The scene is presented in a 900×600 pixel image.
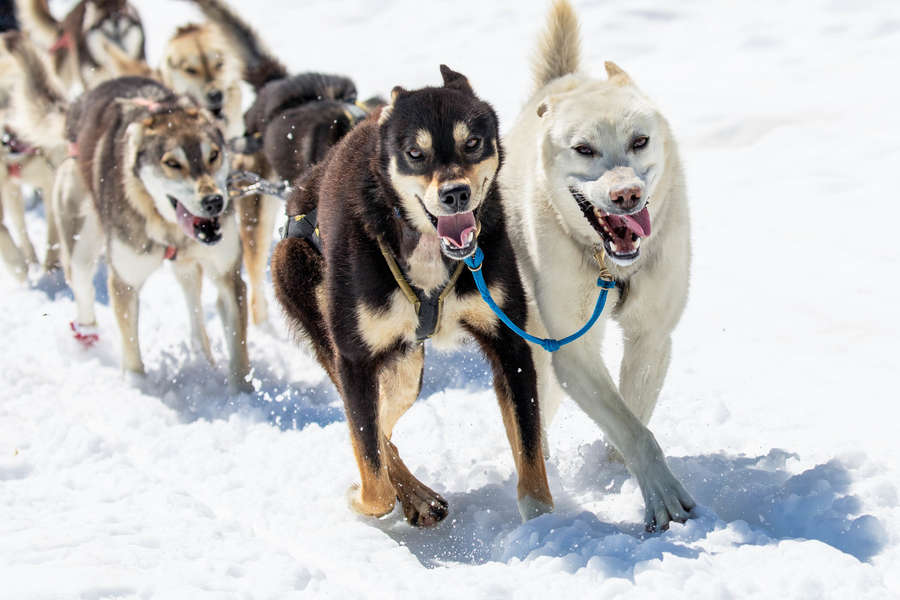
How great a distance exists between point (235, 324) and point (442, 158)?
2452 millimetres

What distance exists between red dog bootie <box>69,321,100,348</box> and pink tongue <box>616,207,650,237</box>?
11.4 feet

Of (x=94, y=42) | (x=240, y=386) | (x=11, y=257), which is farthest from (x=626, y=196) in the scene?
(x=94, y=42)

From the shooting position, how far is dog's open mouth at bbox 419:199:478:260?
260 cm

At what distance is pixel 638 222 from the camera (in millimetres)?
2855

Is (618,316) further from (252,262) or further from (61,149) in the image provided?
(61,149)

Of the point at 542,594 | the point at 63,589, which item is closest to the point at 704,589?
the point at 542,594

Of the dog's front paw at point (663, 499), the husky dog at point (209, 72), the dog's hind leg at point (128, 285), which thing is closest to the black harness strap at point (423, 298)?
the dog's front paw at point (663, 499)

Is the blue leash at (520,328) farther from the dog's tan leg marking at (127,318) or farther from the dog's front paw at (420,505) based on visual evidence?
the dog's tan leg marking at (127,318)

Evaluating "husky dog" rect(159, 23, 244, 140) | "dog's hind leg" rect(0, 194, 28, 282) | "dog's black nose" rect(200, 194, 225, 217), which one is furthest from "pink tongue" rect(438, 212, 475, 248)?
"dog's hind leg" rect(0, 194, 28, 282)

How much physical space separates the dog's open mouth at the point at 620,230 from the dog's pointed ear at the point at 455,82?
436 millimetres

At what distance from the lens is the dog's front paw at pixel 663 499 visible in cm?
277

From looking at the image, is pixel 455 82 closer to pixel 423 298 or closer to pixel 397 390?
pixel 423 298

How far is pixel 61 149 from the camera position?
21.7 feet

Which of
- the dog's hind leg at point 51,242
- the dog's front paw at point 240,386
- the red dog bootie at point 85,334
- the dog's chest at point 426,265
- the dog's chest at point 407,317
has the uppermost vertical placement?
the dog's chest at point 426,265
